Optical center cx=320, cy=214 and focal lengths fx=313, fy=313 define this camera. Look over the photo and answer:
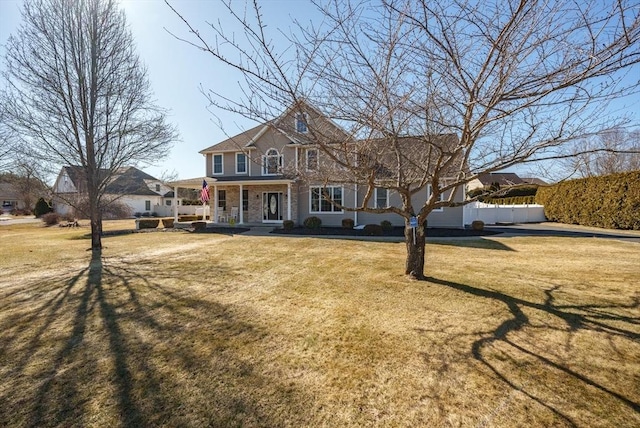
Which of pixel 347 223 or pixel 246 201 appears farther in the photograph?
pixel 246 201

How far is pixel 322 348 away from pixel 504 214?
24.0 meters

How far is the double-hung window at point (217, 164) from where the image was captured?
20.5 metres

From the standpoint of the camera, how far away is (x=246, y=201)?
19938 mm

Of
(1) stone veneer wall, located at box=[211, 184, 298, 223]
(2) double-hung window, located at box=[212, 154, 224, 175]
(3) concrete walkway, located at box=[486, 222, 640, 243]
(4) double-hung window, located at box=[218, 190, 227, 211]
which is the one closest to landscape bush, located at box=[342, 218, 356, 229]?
(1) stone veneer wall, located at box=[211, 184, 298, 223]

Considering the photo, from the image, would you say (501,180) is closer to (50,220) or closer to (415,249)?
(415,249)

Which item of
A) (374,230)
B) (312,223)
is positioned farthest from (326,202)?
(374,230)

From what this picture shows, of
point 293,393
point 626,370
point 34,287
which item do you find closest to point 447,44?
point 626,370

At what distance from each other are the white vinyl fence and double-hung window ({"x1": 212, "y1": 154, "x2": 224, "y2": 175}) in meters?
16.7

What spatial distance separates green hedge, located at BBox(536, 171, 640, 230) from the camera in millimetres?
16281

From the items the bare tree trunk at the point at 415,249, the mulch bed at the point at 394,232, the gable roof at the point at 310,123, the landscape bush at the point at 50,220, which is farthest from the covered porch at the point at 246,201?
the gable roof at the point at 310,123

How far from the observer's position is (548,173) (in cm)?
490

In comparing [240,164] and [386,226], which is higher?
[240,164]

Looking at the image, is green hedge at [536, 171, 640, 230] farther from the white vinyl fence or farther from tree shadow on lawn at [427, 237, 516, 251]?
tree shadow on lawn at [427, 237, 516, 251]

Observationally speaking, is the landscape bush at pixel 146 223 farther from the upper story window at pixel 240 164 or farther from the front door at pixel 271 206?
the front door at pixel 271 206
